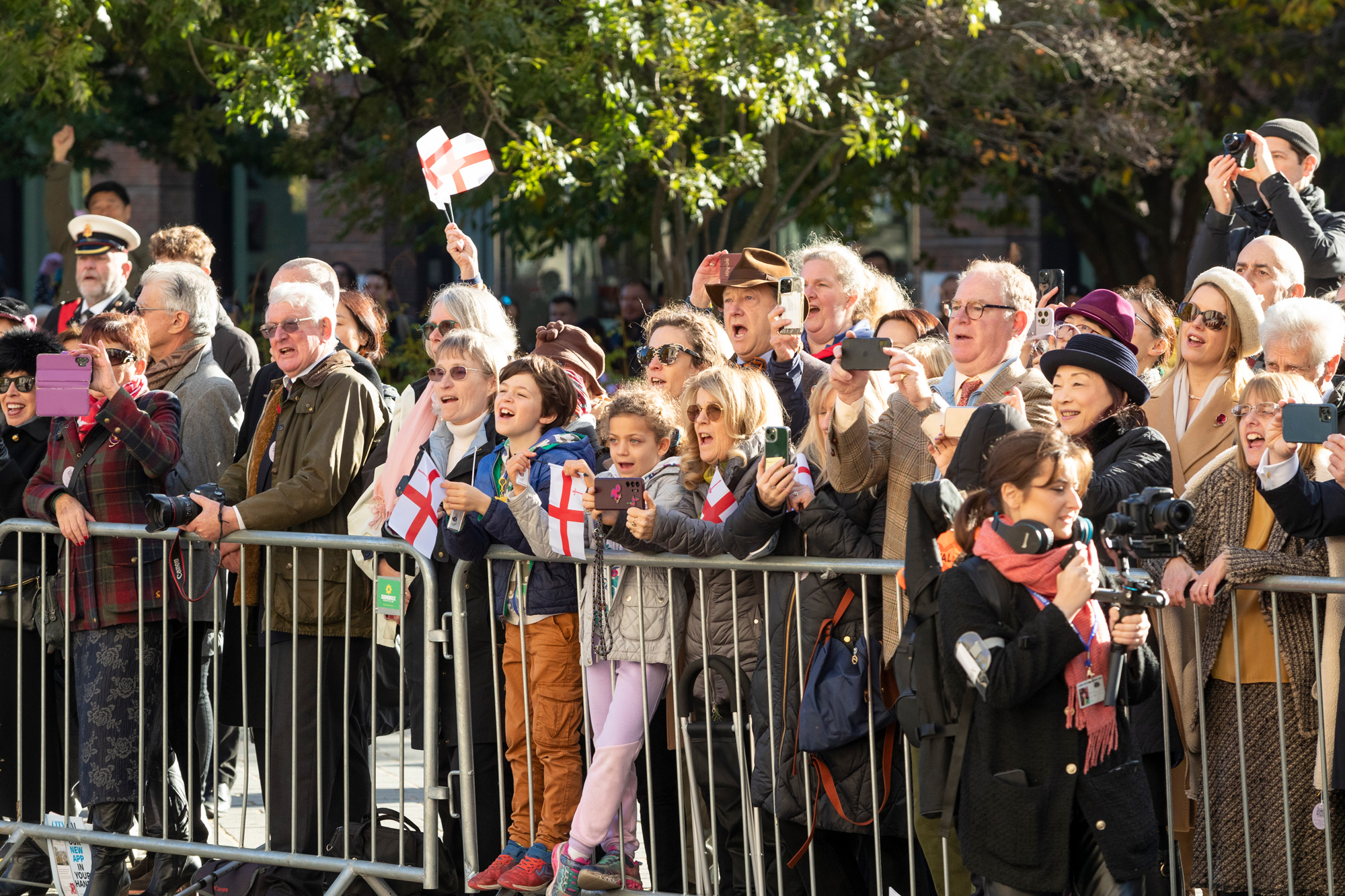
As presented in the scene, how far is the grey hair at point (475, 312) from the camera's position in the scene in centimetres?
614

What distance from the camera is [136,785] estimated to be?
19.6 feet

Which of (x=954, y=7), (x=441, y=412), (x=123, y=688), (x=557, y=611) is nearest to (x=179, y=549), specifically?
(x=123, y=688)

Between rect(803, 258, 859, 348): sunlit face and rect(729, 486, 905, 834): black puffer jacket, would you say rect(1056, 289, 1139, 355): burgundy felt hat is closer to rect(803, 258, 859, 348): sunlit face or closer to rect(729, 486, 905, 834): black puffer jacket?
rect(729, 486, 905, 834): black puffer jacket

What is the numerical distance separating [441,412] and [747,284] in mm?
1212

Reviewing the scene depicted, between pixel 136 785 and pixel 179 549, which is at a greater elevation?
pixel 179 549

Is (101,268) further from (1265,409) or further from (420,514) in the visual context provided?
(1265,409)

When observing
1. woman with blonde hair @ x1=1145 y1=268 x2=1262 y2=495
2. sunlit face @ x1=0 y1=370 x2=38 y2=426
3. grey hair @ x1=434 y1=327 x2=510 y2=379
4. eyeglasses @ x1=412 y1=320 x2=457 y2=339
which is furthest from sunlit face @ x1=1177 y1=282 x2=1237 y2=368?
sunlit face @ x1=0 y1=370 x2=38 y2=426

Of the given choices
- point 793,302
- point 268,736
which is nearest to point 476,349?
point 793,302

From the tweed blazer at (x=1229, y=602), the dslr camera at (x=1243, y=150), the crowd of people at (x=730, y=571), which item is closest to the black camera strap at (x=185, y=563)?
the crowd of people at (x=730, y=571)

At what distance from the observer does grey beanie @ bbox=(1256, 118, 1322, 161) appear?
6.62 meters

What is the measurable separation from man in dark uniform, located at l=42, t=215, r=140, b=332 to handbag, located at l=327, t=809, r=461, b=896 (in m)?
3.18

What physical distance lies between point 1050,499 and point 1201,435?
1357 mm

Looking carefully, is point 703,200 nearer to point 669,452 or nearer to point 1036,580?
point 669,452

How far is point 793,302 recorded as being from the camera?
17.9 ft
